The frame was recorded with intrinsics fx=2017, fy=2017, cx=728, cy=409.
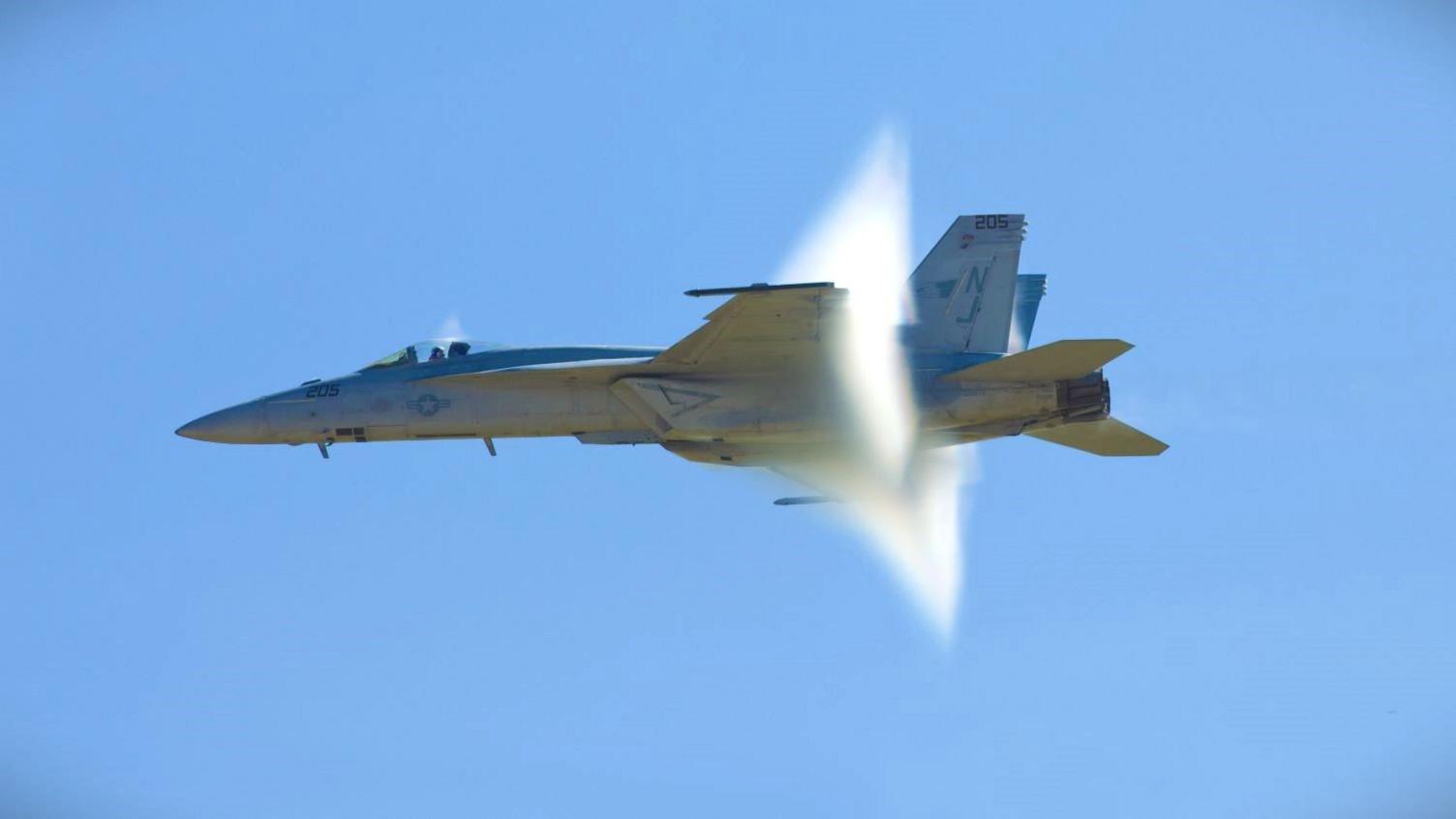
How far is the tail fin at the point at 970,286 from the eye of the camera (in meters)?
27.5

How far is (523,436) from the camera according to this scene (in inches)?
1105

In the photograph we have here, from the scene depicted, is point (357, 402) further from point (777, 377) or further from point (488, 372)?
point (777, 377)

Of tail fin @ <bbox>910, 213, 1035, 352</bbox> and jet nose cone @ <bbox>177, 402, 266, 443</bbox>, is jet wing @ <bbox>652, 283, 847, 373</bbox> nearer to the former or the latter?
tail fin @ <bbox>910, 213, 1035, 352</bbox>

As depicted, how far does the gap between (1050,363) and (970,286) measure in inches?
99.7

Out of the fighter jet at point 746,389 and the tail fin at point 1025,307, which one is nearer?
the fighter jet at point 746,389

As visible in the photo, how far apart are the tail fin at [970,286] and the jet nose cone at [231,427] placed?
30.5 feet

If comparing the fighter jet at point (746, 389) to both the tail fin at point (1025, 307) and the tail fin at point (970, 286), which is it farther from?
the tail fin at point (1025, 307)

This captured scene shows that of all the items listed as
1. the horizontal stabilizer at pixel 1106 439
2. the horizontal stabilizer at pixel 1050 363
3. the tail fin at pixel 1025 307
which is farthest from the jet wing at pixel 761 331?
the tail fin at pixel 1025 307

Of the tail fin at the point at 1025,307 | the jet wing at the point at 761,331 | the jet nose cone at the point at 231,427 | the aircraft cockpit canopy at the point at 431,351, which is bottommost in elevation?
the jet nose cone at the point at 231,427

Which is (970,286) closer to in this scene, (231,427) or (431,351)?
(431,351)

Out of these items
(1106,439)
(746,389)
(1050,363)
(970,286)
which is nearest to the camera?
(1050,363)

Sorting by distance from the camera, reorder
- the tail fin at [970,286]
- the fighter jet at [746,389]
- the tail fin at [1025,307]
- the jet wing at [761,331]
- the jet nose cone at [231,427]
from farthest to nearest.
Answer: the tail fin at [1025,307], the jet nose cone at [231,427], the tail fin at [970,286], the fighter jet at [746,389], the jet wing at [761,331]

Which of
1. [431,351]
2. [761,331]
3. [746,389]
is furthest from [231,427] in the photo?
[761,331]

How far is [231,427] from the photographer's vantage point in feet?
92.9
